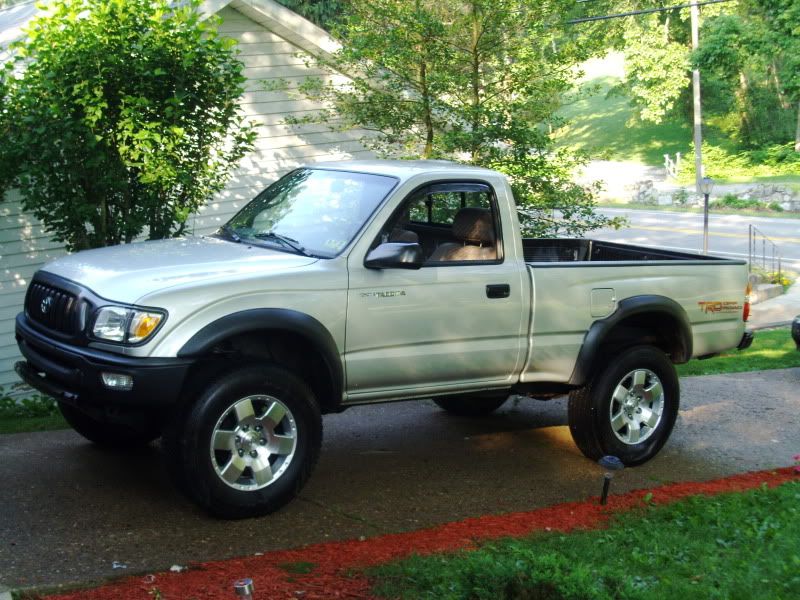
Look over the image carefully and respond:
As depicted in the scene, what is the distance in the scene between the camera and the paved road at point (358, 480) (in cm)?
518

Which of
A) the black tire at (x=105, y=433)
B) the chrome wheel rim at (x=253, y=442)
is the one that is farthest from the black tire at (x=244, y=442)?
the black tire at (x=105, y=433)

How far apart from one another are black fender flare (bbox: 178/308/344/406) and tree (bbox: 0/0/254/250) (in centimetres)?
396

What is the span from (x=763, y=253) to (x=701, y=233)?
4.16m

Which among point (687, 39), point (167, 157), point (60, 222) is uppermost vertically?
point (687, 39)

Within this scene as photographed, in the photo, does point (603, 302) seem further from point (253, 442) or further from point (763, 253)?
point (763, 253)

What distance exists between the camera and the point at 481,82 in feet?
43.3

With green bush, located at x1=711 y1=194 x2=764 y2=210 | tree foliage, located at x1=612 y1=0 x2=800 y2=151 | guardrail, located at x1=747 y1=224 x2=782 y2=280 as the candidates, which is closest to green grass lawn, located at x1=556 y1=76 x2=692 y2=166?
tree foliage, located at x1=612 y1=0 x2=800 y2=151

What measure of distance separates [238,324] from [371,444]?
2511 millimetres

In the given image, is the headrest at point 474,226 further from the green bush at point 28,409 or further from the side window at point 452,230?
the green bush at point 28,409

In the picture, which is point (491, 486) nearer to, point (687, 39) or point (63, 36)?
point (63, 36)

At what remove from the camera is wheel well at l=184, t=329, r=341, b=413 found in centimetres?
562

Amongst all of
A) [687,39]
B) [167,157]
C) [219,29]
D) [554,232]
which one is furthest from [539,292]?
[687,39]

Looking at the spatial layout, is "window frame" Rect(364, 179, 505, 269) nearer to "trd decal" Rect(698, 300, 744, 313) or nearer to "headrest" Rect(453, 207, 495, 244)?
"headrest" Rect(453, 207, 495, 244)

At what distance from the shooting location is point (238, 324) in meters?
5.47
